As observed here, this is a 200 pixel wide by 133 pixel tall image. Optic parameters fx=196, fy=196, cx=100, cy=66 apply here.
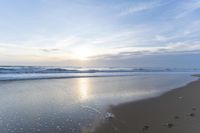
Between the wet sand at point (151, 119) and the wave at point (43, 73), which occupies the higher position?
the wave at point (43, 73)

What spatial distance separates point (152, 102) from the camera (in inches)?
405

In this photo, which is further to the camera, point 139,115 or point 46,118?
point 139,115

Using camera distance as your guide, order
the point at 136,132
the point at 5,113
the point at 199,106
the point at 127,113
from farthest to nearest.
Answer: the point at 199,106 < the point at 127,113 < the point at 5,113 < the point at 136,132

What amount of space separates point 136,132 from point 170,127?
118 cm

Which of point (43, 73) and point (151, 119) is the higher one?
point (43, 73)

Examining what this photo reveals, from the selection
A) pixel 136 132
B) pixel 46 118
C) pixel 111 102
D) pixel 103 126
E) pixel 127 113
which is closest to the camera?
pixel 136 132

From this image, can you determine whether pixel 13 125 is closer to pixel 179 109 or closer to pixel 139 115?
pixel 139 115

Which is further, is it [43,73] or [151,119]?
[43,73]

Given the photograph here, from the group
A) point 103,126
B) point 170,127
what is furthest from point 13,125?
point 170,127

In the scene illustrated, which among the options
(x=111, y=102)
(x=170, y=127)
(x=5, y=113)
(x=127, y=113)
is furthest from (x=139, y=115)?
(x=5, y=113)

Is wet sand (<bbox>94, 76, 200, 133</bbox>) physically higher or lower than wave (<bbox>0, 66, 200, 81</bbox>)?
lower

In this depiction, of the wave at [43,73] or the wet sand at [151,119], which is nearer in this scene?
the wet sand at [151,119]

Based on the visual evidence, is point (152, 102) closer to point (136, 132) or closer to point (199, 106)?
point (199, 106)

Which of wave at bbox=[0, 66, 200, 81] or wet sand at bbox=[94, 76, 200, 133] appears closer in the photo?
wet sand at bbox=[94, 76, 200, 133]
